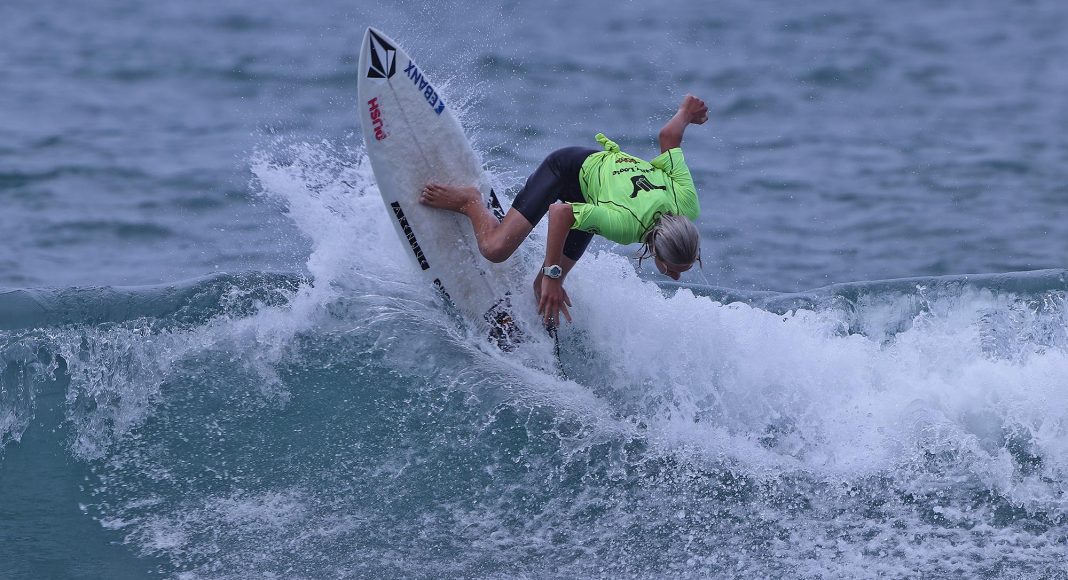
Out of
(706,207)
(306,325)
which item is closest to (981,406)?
(306,325)

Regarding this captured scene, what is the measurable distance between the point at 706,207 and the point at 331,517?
7.05m

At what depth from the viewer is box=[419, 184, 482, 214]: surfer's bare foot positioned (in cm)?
773

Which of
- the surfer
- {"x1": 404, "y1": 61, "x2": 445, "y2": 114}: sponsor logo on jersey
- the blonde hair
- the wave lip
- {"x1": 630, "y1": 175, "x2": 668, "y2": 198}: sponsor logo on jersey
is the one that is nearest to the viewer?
the blonde hair

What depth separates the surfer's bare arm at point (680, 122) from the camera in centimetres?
736

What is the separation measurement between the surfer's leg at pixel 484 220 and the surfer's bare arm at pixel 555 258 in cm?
30

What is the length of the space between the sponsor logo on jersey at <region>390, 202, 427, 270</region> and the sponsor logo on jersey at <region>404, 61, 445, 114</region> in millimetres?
691

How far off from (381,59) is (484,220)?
1200 mm

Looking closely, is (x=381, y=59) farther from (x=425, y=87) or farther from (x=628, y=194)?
(x=628, y=194)

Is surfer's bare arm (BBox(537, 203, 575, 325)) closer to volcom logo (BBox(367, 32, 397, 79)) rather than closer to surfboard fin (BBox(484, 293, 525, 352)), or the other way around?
surfboard fin (BBox(484, 293, 525, 352))

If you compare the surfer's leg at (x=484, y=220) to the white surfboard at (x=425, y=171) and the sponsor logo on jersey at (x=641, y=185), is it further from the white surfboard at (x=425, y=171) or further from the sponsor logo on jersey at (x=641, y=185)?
the sponsor logo on jersey at (x=641, y=185)

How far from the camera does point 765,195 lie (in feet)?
43.0

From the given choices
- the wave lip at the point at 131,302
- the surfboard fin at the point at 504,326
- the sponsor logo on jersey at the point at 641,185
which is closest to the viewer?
the sponsor logo on jersey at the point at 641,185

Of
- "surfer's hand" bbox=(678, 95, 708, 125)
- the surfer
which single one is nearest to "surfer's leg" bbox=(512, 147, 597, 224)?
the surfer

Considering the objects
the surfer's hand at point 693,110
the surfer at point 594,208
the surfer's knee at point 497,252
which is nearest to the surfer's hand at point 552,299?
the surfer at point 594,208
